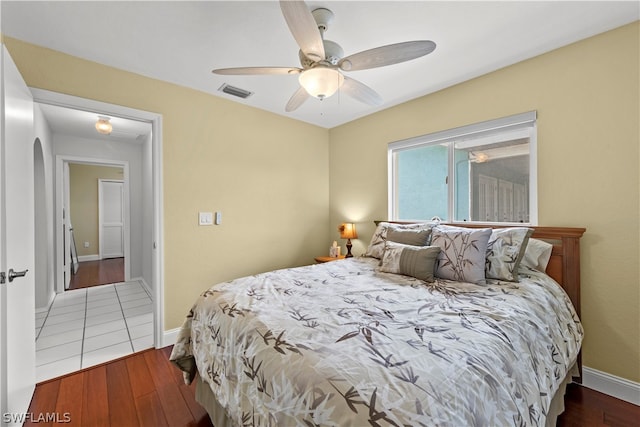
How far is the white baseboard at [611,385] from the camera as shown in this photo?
178 cm

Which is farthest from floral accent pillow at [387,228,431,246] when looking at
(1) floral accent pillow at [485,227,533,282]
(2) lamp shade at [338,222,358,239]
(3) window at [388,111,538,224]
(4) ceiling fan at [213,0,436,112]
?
(4) ceiling fan at [213,0,436,112]

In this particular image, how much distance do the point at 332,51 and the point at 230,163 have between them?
1740 mm

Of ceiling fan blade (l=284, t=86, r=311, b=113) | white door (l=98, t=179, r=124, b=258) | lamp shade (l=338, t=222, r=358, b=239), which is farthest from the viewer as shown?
white door (l=98, t=179, r=124, b=258)

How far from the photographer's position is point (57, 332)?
2717mm

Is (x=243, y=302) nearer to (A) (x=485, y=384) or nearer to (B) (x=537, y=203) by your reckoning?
(A) (x=485, y=384)

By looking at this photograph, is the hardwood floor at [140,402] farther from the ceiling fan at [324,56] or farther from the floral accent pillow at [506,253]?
the ceiling fan at [324,56]

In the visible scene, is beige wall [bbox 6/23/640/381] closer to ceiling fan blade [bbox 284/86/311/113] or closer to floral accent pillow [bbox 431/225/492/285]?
floral accent pillow [bbox 431/225/492/285]

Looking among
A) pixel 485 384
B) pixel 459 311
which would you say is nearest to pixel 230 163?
pixel 459 311

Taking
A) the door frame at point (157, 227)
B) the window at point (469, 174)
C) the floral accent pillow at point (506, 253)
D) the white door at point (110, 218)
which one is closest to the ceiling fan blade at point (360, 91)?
the window at point (469, 174)

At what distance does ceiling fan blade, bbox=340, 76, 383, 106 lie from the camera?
1926 mm

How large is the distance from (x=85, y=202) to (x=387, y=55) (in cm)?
719

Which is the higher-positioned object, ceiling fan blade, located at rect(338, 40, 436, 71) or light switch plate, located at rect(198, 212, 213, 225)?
ceiling fan blade, located at rect(338, 40, 436, 71)

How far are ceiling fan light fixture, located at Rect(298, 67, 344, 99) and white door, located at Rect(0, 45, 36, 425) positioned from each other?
4.96ft

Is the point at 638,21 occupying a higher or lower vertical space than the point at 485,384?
higher
